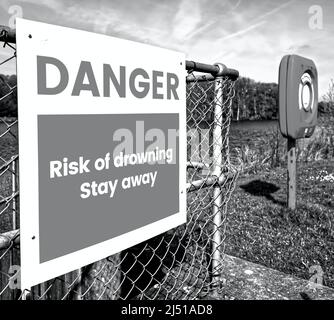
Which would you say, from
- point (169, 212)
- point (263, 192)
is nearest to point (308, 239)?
point (263, 192)

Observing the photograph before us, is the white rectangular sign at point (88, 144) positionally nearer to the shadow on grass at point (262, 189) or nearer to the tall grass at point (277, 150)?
the shadow on grass at point (262, 189)

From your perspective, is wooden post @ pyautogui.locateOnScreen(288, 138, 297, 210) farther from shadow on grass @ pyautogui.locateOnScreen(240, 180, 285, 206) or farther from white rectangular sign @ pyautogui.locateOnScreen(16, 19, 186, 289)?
white rectangular sign @ pyautogui.locateOnScreen(16, 19, 186, 289)

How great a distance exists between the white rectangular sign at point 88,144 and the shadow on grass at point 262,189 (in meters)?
4.16

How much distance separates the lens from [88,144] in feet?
4.51

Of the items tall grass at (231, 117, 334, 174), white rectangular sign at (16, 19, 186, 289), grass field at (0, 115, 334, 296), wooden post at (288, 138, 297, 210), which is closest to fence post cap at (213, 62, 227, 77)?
white rectangular sign at (16, 19, 186, 289)

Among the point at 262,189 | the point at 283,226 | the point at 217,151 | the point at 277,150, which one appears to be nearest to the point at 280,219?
the point at 283,226

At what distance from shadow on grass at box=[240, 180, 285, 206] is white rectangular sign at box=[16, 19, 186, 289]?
416 centimetres

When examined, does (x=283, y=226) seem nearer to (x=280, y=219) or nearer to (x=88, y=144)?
(x=280, y=219)

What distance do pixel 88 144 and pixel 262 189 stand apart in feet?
18.1

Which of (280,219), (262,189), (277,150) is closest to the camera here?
(280,219)

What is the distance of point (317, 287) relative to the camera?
2.81 meters

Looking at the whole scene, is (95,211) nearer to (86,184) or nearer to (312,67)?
(86,184)

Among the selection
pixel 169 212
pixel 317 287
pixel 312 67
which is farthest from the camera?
pixel 312 67

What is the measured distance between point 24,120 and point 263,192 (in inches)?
217
